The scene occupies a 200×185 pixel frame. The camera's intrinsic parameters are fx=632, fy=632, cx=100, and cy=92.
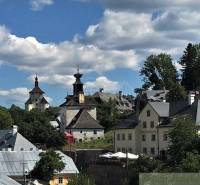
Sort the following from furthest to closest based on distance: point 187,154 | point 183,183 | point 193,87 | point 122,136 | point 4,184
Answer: point 193,87 → point 122,136 → point 187,154 → point 4,184 → point 183,183

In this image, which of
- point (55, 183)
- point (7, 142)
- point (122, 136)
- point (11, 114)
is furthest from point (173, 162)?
point (11, 114)

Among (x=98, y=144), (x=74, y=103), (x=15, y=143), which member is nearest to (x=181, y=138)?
(x=15, y=143)

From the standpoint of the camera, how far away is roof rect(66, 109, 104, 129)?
370ft

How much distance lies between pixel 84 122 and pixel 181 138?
2034 inches

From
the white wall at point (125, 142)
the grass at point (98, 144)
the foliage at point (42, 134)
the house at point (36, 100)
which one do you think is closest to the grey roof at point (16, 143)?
the foliage at point (42, 134)

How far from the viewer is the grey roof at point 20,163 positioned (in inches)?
2613

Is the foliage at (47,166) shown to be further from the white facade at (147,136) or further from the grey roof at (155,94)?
the grey roof at (155,94)

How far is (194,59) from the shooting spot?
125 m

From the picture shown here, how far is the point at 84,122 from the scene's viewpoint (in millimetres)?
114250

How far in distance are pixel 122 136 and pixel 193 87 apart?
39587 millimetres

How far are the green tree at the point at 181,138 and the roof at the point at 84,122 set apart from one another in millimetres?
46826

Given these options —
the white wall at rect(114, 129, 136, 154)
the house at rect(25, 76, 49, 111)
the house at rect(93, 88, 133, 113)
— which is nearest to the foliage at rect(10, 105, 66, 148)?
the white wall at rect(114, 129, 136, 154)

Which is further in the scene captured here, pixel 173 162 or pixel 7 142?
pixel 7 142

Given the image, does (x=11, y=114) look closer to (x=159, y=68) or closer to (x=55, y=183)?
(x=159, y=68)
